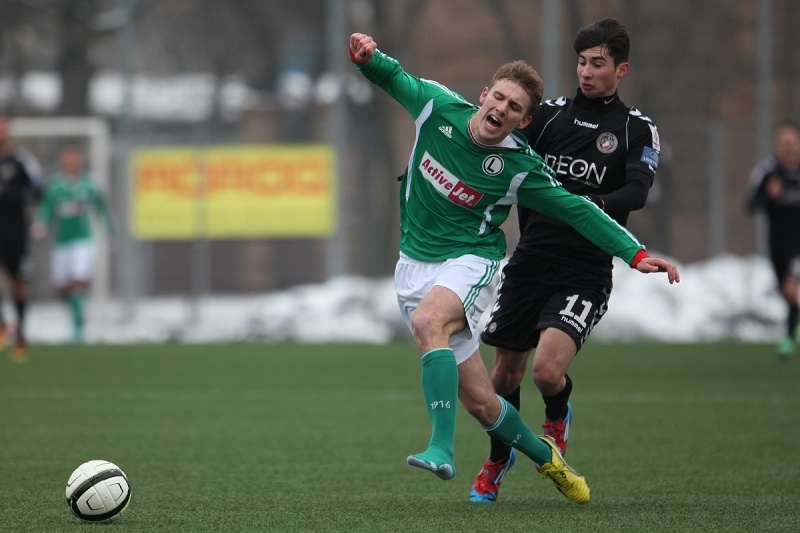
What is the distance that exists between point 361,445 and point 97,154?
11295 mm

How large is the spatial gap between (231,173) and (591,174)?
1219 cm

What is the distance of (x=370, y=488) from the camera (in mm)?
6230

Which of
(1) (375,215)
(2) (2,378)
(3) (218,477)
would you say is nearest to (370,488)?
(3) (218,477)

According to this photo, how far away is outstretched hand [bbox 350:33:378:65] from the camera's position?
5.57 metres

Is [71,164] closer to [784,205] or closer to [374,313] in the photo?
[374,313]

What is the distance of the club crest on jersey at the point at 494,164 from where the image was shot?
563 cm

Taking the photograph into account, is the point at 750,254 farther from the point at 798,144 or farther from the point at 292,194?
the point at 292,194

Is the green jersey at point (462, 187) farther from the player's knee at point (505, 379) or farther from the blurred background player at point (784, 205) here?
the blurred background player at point (784, 205)

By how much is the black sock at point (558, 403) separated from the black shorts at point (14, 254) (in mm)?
9374

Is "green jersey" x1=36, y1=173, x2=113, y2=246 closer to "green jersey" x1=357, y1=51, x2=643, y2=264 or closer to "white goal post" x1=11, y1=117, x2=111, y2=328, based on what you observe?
"white goal post" x1=11, y1=117, x2=111, y2=328

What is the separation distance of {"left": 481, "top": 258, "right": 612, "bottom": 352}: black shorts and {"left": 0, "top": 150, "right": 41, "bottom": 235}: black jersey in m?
8.89

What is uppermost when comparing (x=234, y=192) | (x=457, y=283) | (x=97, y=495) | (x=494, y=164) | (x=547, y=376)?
(x=494, y=164)

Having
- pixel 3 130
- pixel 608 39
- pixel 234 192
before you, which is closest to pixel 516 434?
pixel 608 39

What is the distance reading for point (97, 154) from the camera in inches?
714
